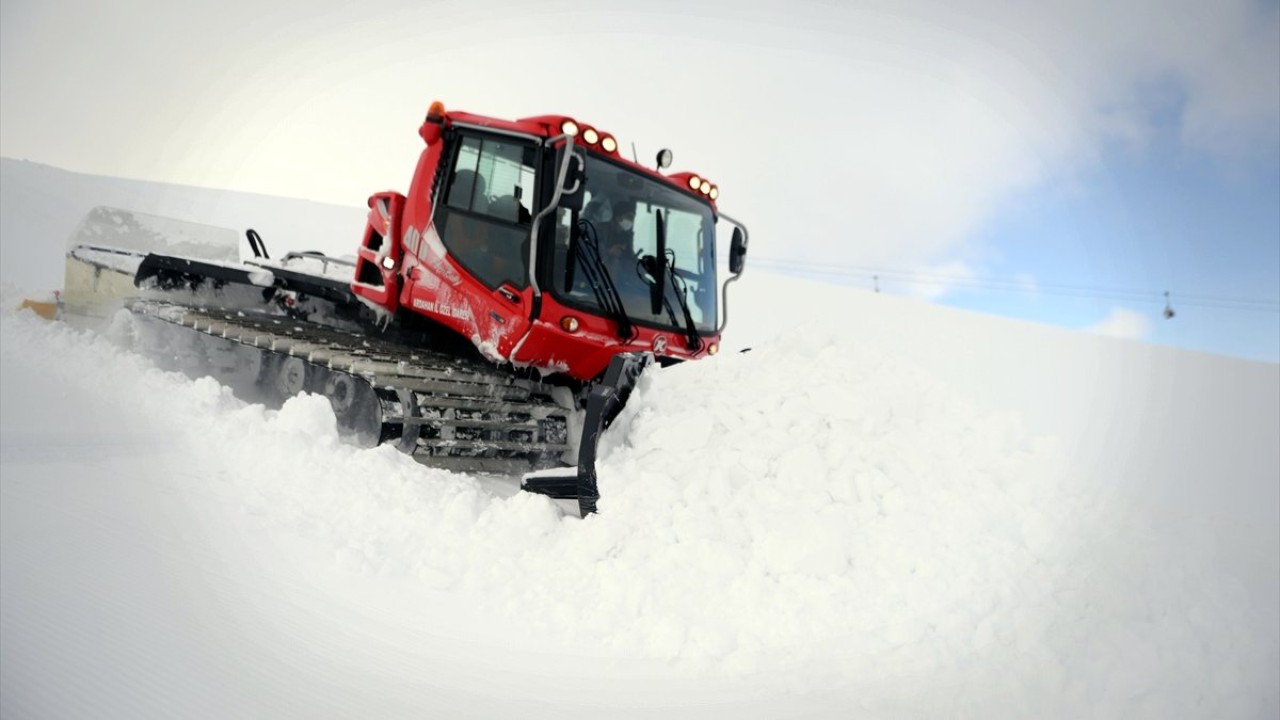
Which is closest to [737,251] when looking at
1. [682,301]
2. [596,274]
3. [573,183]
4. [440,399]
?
[682,301]

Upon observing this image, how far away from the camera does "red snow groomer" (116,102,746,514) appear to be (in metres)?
4.69

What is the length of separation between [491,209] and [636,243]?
1004 mm

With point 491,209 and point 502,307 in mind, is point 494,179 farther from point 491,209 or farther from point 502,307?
point 502,307

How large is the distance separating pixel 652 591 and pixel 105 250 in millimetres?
7357

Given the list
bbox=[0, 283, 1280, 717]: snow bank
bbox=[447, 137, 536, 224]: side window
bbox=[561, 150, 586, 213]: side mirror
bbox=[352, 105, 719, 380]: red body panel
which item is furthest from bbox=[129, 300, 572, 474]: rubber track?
bbox=[561, 150, 586, 213]: side mirror

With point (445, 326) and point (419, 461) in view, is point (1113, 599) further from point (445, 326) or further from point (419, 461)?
point (445, 326)

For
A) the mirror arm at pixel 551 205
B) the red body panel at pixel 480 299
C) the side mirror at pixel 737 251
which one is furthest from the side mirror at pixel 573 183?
the side mirror at pixel 737 251

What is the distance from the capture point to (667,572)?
291 centimetres

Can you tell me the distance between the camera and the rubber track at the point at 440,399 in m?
4.42

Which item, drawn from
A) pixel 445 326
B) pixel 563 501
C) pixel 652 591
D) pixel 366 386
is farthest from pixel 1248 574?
pixel 445 326

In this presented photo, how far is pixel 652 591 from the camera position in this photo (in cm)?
285

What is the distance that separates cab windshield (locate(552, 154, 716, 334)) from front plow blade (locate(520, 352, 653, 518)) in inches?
45.9

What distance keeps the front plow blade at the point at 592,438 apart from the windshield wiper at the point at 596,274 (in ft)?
3.55

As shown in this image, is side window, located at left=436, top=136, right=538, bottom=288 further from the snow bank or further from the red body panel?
the snow bank
